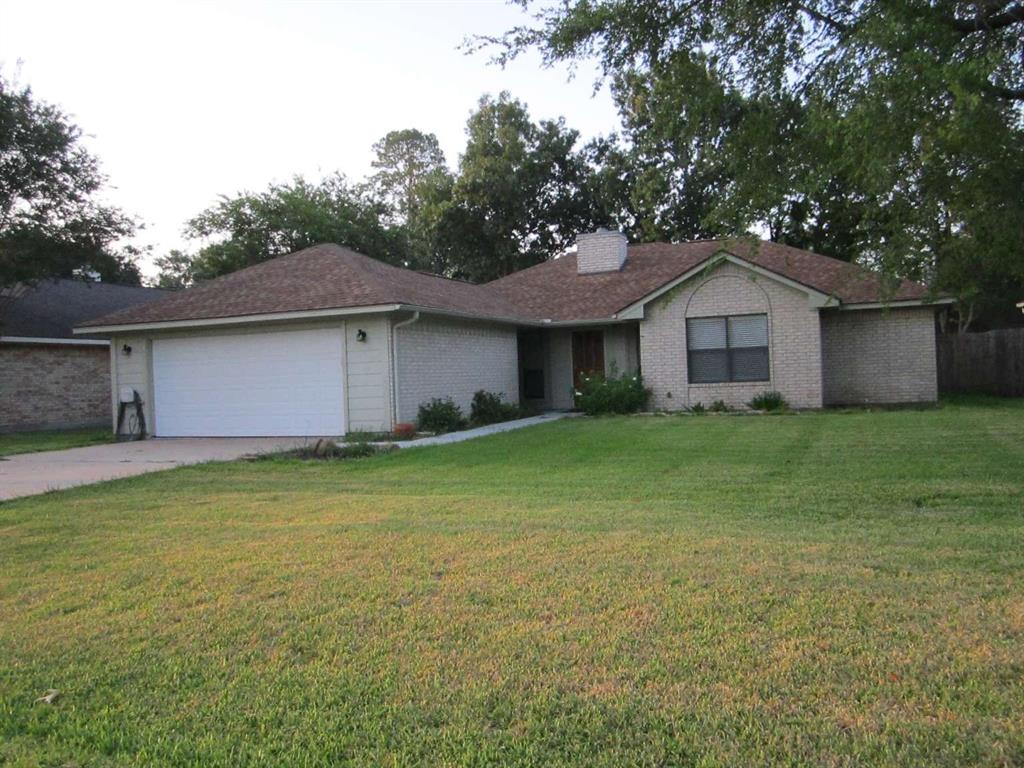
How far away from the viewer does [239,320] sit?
16.4 meters

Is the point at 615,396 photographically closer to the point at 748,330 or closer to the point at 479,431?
the point at 748,330

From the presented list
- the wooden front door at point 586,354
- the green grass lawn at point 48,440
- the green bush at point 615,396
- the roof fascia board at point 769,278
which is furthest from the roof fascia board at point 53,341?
the roof fascia board at point 769,278

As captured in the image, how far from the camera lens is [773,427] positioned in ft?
48.7

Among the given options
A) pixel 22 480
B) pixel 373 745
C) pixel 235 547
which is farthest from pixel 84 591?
pixel 22 480

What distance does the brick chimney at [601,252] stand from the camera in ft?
79.8

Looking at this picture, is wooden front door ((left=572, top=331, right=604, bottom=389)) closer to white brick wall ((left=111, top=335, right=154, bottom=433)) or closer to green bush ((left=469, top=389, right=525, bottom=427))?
green bush ((left=469, top=389, right=525, bottom=427))

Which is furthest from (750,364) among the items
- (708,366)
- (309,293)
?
(309,293)

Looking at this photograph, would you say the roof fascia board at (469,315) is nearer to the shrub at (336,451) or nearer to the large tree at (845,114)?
the shrub at (336,451)

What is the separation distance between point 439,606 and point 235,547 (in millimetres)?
2372

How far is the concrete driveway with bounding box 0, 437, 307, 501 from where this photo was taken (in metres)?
10.7

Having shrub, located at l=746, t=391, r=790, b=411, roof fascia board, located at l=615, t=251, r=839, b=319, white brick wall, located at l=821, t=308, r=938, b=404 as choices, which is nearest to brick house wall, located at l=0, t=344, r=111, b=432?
roof fascia board, located at l=615, t=251, r=839, b=319

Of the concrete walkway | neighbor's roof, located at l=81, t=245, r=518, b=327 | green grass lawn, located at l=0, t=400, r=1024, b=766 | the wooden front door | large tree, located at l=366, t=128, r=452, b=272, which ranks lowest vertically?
green grass lawn, located at l=0, t=400, r=1024, b=766

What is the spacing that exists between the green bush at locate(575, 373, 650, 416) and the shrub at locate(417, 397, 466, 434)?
3.83 meters

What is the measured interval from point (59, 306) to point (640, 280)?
16884 mm
